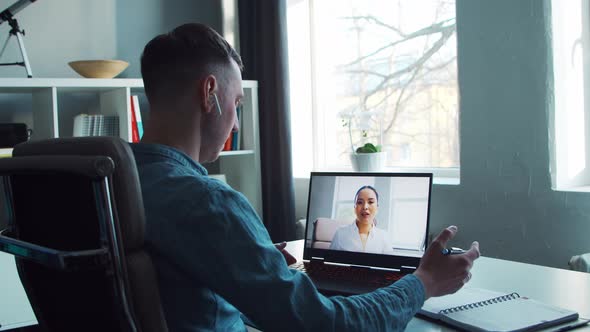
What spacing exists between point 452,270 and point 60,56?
2.85 metres

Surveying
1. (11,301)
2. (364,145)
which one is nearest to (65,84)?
(11,301)

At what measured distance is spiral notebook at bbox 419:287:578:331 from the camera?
1.16 metres

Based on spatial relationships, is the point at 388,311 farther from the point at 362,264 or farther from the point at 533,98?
the point at 533,98

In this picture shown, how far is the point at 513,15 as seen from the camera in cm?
235

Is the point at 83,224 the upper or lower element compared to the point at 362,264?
upper

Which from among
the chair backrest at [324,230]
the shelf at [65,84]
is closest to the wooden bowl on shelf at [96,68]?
the shelf at [65,84]

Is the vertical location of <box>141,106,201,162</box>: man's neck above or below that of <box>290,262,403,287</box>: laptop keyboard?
above

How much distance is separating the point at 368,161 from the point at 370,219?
4.14 ft

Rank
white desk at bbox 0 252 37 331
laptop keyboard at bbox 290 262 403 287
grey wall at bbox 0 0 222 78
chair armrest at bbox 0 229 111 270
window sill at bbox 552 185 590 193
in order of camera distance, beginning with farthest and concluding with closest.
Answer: grey wall at bbox 0 0 222 78 → white desk at bbox 0 252 37 331 → window sill at bbox 552 185 590 193 → laptop keyboard at bbox 290 262 403 287 → chair armrest at bbox 0 229 111 270

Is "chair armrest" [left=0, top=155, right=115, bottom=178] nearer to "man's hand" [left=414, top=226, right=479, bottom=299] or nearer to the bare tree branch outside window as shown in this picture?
"man's hand" [left=414, top=226, right=479, bottom=299]

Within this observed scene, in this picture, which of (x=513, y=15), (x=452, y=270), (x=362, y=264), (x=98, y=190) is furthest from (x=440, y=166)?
(x=98, y=190)

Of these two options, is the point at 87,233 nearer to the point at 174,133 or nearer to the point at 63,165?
the point at 63,165

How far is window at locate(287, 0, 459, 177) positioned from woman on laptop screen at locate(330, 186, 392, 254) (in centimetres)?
134

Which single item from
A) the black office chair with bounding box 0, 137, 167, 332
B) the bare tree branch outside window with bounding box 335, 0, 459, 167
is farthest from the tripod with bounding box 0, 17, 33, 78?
the black office chair with bounding box 0, 137, 167, 332
